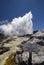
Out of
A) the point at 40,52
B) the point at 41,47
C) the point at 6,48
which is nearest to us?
A: the point at 40,52

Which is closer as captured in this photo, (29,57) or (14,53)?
(29,57)

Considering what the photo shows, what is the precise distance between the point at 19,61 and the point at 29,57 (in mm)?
2388

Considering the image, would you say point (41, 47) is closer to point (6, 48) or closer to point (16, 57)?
point (16, 57)

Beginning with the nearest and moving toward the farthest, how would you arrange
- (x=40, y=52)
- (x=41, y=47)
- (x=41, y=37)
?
1. (x=40, y=52)
2. (x=41, y=47)
3. (x=41, y=37)

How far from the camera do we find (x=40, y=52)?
30781 millimetres

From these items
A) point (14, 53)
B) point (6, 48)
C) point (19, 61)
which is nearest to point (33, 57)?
point (19, 61)

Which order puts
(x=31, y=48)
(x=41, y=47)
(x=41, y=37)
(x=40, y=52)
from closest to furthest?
(x=31, y=48)
(x=40, y=52)
(x=41, y=47)
(x=41, y=37)

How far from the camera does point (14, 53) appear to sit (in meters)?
34.7

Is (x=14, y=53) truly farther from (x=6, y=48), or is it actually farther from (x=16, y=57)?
(x=6, y=48)

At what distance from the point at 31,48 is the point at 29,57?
2.44m

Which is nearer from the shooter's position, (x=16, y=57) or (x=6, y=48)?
(x=16, y=57)

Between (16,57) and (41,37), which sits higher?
(41,37)

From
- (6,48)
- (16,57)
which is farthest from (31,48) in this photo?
(6,48)

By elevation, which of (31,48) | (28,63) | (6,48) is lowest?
(28,63)
